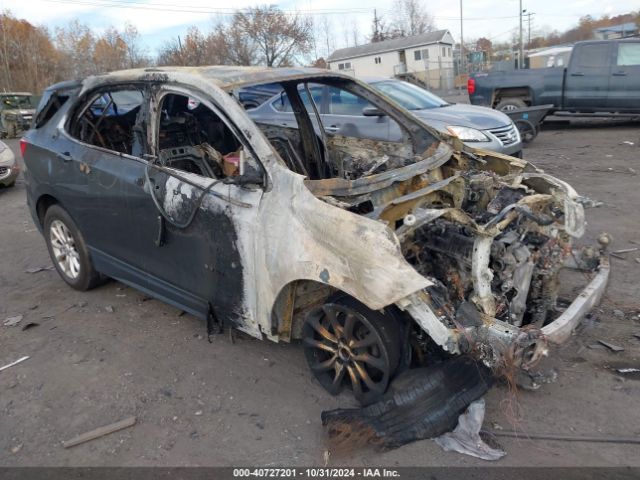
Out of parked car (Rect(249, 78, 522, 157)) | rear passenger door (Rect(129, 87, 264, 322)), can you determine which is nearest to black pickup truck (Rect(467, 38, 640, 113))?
parked car (Rect(249, 78, 522, 157))

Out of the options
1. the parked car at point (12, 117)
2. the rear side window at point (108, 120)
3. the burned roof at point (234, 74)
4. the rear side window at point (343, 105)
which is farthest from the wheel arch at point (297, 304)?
the parked car at point (12, 117)

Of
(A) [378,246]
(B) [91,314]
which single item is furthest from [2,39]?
(A) [378,246]

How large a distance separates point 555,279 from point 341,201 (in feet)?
4.62

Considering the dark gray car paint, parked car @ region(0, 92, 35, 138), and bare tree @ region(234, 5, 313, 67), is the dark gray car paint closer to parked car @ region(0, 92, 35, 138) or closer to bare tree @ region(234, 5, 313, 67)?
parked car @ region(0, 92, 35, 138)

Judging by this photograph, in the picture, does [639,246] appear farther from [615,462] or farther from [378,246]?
[378,246]

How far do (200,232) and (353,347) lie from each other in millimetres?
1234

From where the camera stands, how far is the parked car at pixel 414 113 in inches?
288

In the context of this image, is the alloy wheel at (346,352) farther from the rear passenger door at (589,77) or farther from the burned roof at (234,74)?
the rear passenger door at (589,77)

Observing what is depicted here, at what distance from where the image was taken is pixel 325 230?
2.84 metres

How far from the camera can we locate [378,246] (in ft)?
8.69

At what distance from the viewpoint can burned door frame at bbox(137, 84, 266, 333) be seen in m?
3.25

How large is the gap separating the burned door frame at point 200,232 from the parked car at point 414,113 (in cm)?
332

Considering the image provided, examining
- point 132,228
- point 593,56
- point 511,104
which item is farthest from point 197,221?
point 593,56

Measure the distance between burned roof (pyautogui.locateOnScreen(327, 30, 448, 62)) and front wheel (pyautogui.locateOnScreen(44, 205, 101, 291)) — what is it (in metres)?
51.3
